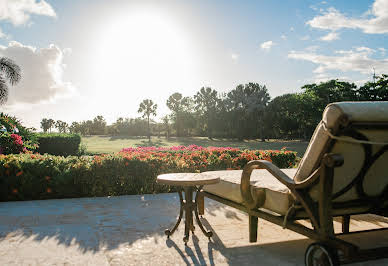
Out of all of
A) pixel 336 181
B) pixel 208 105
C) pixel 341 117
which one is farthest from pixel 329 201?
pixel 208 105

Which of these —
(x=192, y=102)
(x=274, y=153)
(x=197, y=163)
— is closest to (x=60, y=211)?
(x=197, y=163)

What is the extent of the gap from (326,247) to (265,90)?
59210mm

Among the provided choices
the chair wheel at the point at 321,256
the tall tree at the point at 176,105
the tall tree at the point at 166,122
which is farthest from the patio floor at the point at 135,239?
the tall tree at the point at 166,122

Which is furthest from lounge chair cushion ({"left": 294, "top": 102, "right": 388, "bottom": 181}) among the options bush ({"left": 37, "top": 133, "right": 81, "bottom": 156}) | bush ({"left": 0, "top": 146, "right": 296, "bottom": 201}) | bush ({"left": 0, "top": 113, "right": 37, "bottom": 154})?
bush ({"left": 37, "top": 133, "right": 81, "bottom": 156})

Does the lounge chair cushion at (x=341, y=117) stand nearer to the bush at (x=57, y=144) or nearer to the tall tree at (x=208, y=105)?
the bush at (x=57, y=144)

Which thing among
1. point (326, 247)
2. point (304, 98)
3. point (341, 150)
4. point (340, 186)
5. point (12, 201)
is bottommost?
point (12, 201)

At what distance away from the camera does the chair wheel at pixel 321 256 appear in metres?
2.52

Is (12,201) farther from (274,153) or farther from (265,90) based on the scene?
(265,90)

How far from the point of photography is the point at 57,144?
79.8 ft

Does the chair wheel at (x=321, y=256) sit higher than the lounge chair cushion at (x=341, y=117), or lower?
lower

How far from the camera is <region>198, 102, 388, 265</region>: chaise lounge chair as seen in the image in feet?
7.98

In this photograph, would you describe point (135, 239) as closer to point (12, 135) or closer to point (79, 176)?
point (79, 176)

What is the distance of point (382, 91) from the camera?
155 ft

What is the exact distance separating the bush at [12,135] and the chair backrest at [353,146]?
12.3 m
